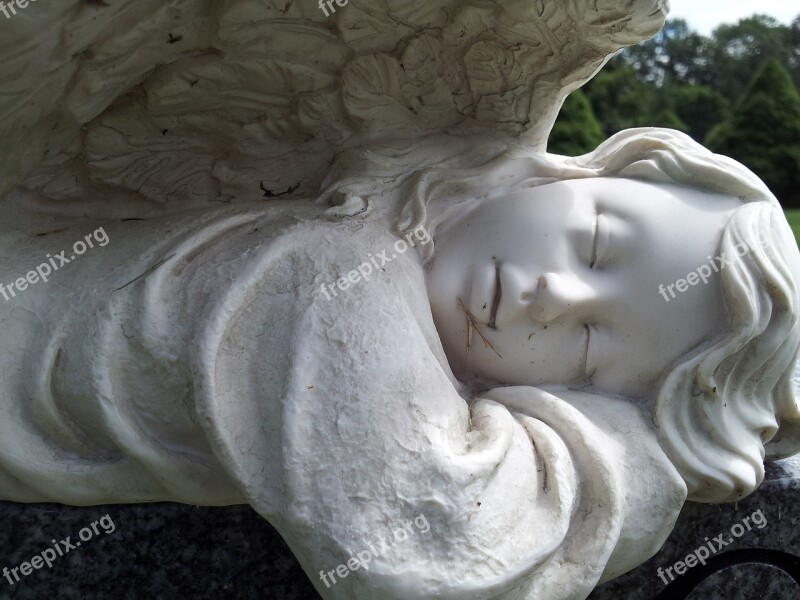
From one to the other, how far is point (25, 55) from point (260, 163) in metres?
A: 0.49

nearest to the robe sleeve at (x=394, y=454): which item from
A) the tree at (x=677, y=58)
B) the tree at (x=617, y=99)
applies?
the tree at (x=617, y=99)

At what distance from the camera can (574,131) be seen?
716 centimetres

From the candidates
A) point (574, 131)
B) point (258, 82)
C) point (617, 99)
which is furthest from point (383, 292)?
point (617, 99)

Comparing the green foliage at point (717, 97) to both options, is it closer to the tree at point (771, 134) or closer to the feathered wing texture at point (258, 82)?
the tree at point (771, 134)

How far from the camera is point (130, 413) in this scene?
117 cm

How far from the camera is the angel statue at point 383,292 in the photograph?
1.05 m

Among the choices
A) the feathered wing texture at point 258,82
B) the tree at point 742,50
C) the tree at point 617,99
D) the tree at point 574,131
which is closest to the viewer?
the feathered wing texture at point 258,82

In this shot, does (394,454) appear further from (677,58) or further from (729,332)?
(677,58)

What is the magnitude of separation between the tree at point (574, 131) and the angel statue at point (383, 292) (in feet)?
18.9

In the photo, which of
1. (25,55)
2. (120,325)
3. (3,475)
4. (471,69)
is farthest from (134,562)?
(471,69)

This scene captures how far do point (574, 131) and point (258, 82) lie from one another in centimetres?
629

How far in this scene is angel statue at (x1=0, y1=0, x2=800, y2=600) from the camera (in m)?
1.05

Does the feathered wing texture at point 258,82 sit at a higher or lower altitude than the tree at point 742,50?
higher

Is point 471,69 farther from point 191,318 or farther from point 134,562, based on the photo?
point 134,562
